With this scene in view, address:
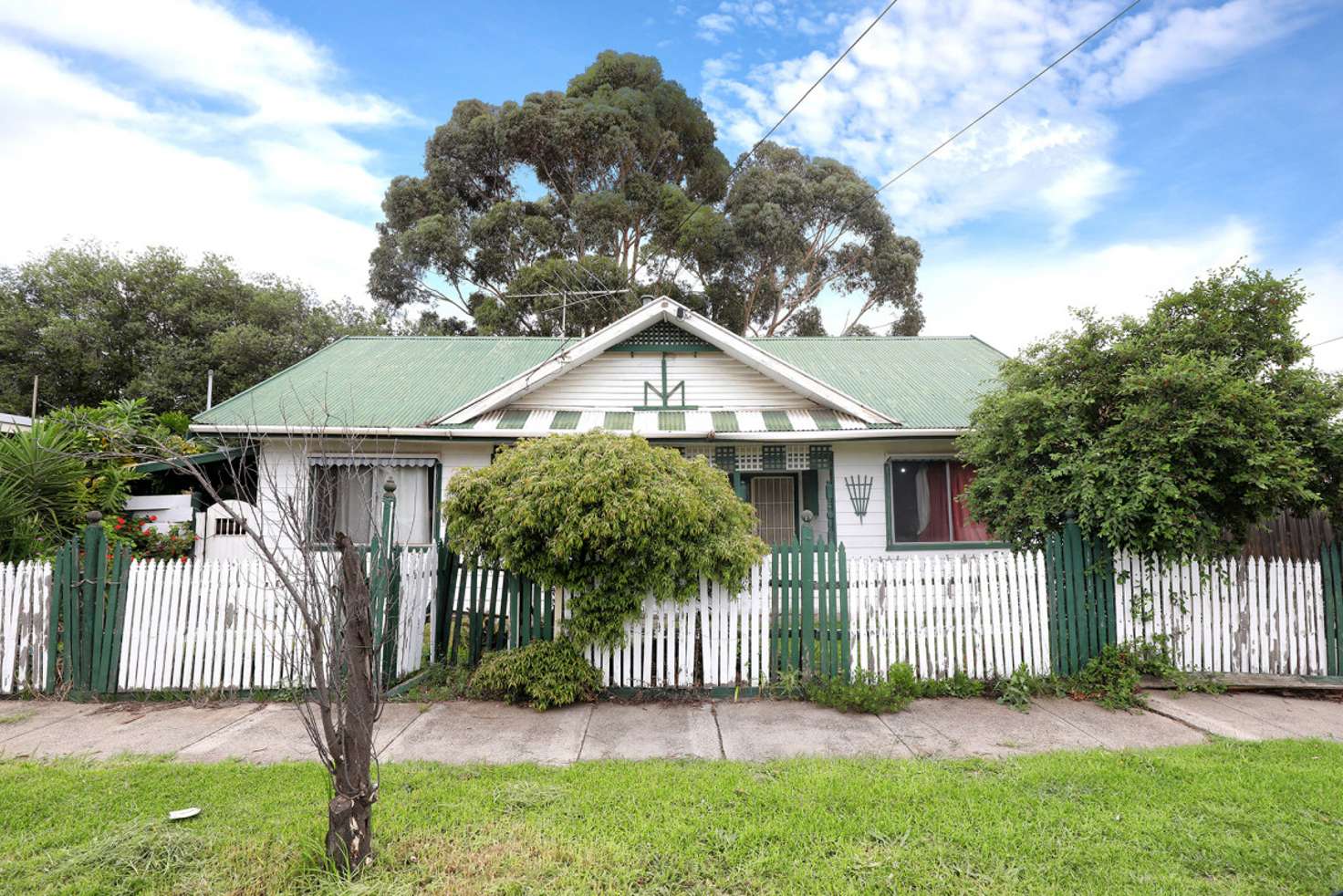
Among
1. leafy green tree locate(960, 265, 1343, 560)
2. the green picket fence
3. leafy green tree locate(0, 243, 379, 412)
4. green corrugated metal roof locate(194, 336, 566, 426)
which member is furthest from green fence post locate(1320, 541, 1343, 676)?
leafy green tree locate(0, 243, 379, 412)

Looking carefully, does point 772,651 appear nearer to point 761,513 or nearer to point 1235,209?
point 761,513

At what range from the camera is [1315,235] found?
42.4 ft

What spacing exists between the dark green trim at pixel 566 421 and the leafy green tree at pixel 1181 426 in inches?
248

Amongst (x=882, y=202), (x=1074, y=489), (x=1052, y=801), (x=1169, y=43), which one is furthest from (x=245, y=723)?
(x=882, y=202)

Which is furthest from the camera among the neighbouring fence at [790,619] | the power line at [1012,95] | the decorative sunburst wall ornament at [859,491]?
the decorative sunburst wall ornament at [859,491]

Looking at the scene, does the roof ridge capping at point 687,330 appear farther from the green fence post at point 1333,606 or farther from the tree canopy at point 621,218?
the tree canopy at point 621,218

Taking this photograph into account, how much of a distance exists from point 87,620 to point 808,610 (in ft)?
23.3

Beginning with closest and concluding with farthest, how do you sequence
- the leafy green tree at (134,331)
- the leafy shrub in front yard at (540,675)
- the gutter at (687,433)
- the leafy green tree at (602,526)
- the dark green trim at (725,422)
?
the leafy green tree at (602,526)
the leafy shrub in front yard at (540,675)
the gutter at (687,433)
the dark green trim at (725,422)
the leafy green tree at (134,331)

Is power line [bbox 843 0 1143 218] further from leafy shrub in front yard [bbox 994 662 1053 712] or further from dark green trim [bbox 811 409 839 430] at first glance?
leafy shrub in front yard [bbox 994 662 1053 712]

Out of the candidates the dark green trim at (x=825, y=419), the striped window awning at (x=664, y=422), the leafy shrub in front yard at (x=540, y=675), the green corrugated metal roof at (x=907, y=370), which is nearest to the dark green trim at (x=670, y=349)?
the striped window awning at (x=664, y=422)

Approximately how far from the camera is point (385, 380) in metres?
13.2

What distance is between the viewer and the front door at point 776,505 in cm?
1319

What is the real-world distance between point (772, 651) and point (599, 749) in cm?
218

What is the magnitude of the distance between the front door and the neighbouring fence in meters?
6.34
